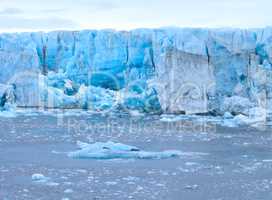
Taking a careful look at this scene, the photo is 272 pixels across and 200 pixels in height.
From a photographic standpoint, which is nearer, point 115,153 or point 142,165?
point 142,165

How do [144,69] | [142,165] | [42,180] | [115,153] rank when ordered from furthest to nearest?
[144,69], [115,153], [142,165], [42,180]

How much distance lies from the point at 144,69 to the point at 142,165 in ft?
33.2

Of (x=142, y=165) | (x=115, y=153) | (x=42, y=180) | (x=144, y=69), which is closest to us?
(x=42, y=180)

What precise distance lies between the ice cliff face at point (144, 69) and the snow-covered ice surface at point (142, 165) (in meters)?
2.60

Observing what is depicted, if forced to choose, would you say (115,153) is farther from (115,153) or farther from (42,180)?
(42,180)

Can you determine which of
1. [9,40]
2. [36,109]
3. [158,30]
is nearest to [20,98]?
[36,109]

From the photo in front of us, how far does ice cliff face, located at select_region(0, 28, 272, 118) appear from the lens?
1252 cm

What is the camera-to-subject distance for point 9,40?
16500 millimetres

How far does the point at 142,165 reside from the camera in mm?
5816

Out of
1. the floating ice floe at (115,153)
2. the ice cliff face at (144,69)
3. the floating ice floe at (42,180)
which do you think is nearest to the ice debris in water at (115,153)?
the floating ice floe at (115,153)

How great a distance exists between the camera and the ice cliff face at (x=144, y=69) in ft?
41.1

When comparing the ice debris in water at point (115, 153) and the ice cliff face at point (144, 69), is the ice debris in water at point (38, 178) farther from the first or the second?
the ice cliff face at point (144, 69)

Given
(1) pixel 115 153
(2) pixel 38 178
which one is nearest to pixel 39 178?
(2) pixel 38 178

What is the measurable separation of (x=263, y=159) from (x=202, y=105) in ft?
20.1
